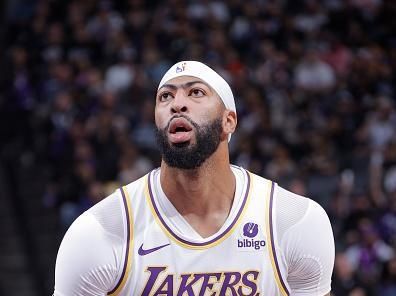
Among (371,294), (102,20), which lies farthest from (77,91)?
(371,294)

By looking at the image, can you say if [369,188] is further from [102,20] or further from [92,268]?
[92,268]

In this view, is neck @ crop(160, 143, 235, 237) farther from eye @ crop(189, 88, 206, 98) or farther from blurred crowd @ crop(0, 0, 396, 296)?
blurred crowd @ crop(0, 0, 396, 296)

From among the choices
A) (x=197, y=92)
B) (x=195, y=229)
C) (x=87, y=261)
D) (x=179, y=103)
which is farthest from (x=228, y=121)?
(x=87, y=261)

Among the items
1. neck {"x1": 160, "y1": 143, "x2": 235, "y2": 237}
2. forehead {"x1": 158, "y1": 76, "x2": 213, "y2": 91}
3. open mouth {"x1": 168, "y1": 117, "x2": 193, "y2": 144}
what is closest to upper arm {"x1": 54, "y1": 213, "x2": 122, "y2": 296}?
neck {"x1": 160, "y1": 143, "x2": 235, "y2": 237}

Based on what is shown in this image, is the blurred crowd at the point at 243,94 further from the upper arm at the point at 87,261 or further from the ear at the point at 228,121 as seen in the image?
the upper arm at the point at 87,261

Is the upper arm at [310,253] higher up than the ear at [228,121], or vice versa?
the ear at [228,121]

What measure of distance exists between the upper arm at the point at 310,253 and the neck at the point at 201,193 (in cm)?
34

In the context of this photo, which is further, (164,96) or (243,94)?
(243,94)

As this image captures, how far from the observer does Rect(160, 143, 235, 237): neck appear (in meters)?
4.26

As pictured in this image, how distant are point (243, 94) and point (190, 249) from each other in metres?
9.96

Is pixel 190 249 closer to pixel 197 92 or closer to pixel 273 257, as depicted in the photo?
pixel 273 257

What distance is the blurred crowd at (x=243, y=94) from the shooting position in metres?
12.0

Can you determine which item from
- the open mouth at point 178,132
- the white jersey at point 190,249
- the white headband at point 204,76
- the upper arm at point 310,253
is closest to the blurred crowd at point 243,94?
the upper arm at point 310,253

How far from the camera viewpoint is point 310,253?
425 cm
